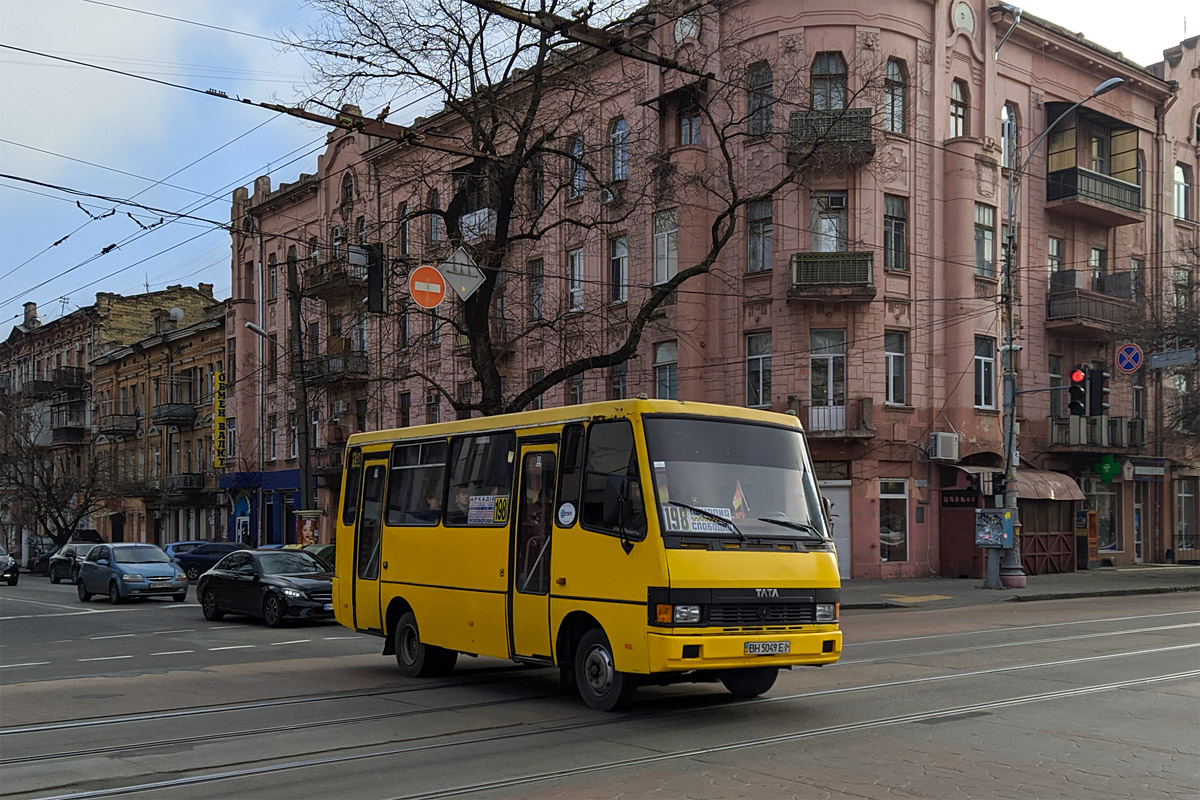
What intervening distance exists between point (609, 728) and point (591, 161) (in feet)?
72.1

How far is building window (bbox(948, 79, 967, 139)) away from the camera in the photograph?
115 ft

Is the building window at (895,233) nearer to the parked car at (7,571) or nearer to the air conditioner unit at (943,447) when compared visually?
the air conditioner unit at (943,447)

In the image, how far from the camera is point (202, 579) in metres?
24.5

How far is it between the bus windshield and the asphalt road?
1.67 meters

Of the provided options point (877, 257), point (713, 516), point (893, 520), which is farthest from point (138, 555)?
point (713, 516)

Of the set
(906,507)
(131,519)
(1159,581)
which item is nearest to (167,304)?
(131,519)

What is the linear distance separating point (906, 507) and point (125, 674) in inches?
933

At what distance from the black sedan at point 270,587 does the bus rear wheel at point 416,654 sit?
7.38 m

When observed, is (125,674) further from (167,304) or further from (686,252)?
(167,304)

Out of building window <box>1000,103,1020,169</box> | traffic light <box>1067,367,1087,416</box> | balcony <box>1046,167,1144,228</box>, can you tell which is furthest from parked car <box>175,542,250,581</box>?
balcony <box>1046,167,1144,228</box>

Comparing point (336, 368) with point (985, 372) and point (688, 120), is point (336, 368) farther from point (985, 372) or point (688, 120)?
point (985, 372)

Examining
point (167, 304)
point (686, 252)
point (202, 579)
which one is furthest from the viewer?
point (167, 304)

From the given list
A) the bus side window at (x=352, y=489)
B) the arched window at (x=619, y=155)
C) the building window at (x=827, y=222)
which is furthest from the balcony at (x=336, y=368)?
the bus side window at (x=352, y=489)

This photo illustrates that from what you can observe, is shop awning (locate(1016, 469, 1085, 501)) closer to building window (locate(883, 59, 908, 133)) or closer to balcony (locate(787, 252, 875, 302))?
balcony (locate(787, 252, 875, 302))
